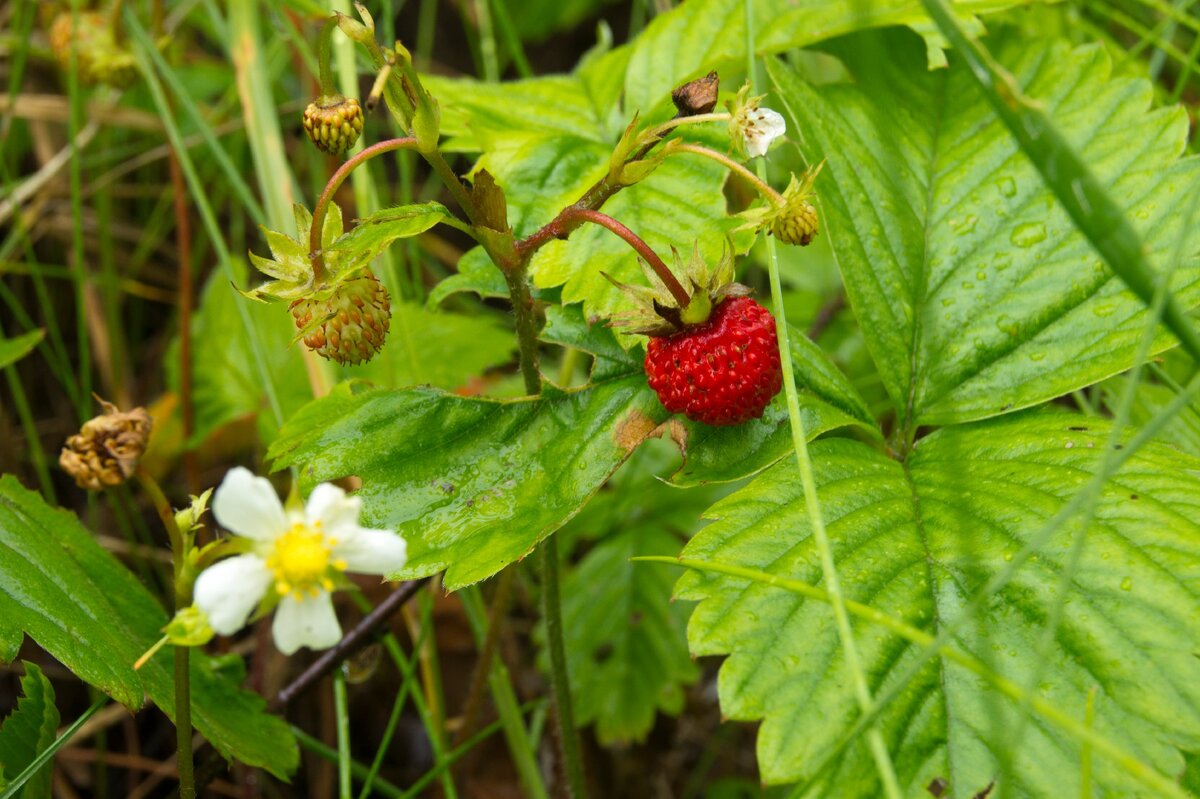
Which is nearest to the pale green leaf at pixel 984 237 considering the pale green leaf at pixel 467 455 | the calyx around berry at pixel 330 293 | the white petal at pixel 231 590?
the pale green leaf at pixel 467 455

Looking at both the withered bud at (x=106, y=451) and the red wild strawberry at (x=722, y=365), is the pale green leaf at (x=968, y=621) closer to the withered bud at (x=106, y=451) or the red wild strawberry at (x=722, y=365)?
the red wild strawberry at (x=722, y=365)

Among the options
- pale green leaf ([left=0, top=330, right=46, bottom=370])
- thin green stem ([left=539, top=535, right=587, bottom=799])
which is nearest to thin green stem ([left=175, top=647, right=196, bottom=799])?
thin green stem ([left=539, top=535, right=587, bottom=799])

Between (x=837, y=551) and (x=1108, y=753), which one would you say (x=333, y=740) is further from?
(x=1108, y=753)

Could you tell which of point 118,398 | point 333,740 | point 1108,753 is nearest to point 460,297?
point 118,398

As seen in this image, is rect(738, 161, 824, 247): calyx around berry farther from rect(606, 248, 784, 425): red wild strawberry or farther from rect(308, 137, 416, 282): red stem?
rect(308, 137, 416, 282): red stem

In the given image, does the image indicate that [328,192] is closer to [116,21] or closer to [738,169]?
[738,169]

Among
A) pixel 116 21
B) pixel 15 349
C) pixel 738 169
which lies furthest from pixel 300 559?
pixel 116 21
